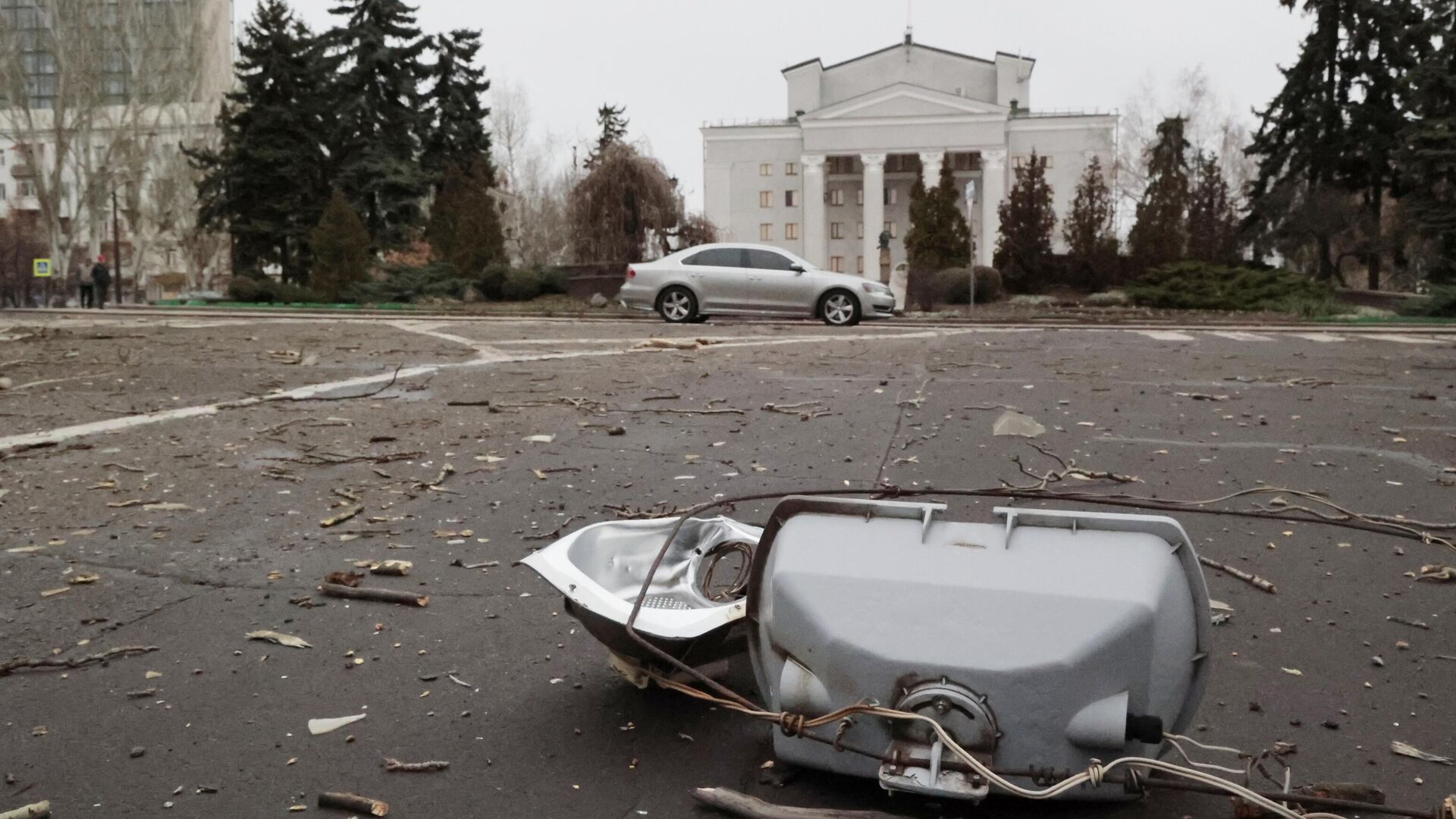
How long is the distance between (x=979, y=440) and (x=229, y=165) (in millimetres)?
44205

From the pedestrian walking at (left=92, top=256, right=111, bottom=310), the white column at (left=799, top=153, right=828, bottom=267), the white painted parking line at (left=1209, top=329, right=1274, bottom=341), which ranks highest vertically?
the white column at (left=799, top=153, right=828, bottom=267)

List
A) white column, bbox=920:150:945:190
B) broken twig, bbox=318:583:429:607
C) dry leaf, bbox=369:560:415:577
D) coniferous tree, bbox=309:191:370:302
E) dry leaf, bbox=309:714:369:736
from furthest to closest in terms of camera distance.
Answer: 1. white column, bbox=920:150:945:190
2. coniferous tree, bbox=309:191:370:302
3. dry leaf, bbox=369:560:415:577
4. broken twig, bbox=318:583:429:607
5. dry leaf, bbox=309:714:369:736

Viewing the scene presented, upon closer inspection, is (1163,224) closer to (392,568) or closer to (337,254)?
(337,254)

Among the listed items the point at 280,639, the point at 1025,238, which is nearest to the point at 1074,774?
the point at 280,639

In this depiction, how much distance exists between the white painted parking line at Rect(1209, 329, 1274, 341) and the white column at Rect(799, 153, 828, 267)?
6272cm

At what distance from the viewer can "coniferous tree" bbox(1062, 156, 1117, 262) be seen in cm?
3275

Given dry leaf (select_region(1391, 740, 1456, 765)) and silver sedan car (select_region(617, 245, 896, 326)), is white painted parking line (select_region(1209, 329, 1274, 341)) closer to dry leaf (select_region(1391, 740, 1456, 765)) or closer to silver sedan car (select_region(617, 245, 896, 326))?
silver sedan car (select_region(617, 245, 896, 326))

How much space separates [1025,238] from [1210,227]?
519 cm

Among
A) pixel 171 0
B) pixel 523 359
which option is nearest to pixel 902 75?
pixel 171 0

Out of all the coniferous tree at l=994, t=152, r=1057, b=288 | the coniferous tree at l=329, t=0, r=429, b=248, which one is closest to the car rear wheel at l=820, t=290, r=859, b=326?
the coniferous tree at l=994, t=152, r=1057, b=288

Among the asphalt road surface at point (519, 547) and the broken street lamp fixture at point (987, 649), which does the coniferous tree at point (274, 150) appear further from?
the broken street lamp fixture at point (987, 649)

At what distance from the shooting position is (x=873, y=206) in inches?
3078

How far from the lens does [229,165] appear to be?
146 feet

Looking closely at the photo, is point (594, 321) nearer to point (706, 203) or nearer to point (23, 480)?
point (23, 480)
